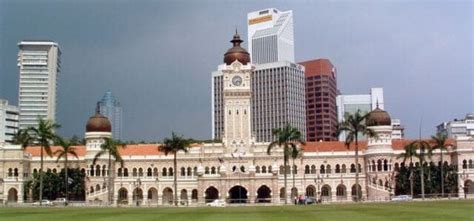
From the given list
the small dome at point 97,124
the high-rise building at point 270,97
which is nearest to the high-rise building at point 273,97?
the high-rise building at point 270,97

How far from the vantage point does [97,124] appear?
348 ft

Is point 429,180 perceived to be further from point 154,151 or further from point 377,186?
point 154,151

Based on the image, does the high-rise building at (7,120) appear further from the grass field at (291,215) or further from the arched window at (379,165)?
the grass field at (291,215)

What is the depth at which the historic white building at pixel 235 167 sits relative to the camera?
9769cm

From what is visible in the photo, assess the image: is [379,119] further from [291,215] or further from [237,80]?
[291,215]

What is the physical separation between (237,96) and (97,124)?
22.2 m

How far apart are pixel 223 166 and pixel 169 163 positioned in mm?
11681

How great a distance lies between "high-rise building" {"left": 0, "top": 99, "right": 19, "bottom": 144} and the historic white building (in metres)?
80.5

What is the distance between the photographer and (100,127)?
106 m

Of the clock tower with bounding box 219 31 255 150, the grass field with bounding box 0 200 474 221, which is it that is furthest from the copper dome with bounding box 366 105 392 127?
the grass field with bounding box 0 200 474 221

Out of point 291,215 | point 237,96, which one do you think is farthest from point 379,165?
point 291,215

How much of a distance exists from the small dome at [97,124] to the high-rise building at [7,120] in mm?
85428

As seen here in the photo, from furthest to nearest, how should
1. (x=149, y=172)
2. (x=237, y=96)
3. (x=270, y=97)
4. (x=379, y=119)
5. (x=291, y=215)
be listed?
(x=270, y=97) → (x=237, y=96) → (x=149, y=172) → (x=379, y=119) → (x=291, y=215)

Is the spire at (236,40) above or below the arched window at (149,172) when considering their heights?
above
